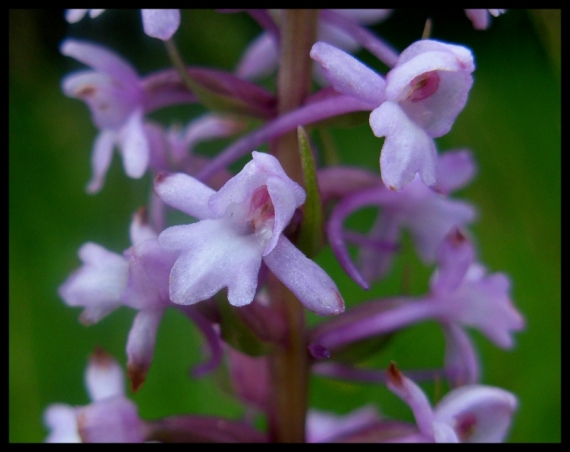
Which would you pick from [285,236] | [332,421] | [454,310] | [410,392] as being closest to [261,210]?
[285,236]

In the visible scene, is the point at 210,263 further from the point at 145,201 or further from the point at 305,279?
the point at 145,201

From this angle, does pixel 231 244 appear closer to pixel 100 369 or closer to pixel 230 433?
pixel 230 433

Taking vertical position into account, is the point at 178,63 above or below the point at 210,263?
above

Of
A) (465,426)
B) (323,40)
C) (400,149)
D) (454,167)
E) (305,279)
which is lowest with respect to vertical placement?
(465,426)

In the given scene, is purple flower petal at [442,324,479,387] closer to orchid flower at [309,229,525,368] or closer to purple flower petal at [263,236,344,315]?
orchid flower at [309,229,525,368]

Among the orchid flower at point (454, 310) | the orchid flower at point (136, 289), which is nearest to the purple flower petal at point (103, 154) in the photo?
the orchid flower at point (136, 289)

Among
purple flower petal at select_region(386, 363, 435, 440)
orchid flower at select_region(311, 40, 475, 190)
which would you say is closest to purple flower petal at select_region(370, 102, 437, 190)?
orchid flower at select_region(311, 40, 475, 190)

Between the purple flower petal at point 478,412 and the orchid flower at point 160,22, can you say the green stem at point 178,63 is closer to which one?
the orchid flower at point 160,22
